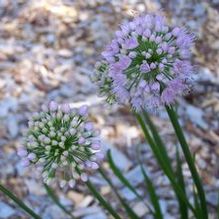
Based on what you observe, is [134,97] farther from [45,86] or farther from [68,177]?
[45,86]

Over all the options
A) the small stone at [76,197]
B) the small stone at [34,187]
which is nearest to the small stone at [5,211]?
the small stone at [34,187]

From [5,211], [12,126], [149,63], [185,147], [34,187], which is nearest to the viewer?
[149,63]

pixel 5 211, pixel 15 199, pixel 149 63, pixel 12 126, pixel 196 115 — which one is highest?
pixel 149 63

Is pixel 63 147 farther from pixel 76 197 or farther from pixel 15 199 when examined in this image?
pixel 76 197

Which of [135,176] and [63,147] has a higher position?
[63,147]

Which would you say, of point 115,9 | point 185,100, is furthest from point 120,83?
point 115,9

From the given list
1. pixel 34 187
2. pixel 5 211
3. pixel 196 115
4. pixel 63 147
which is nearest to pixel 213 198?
pixel 196 115

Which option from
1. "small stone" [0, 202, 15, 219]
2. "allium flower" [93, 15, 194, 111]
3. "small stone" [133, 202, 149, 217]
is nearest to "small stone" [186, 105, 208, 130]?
"small stone" [133, 202, 149, 217]
